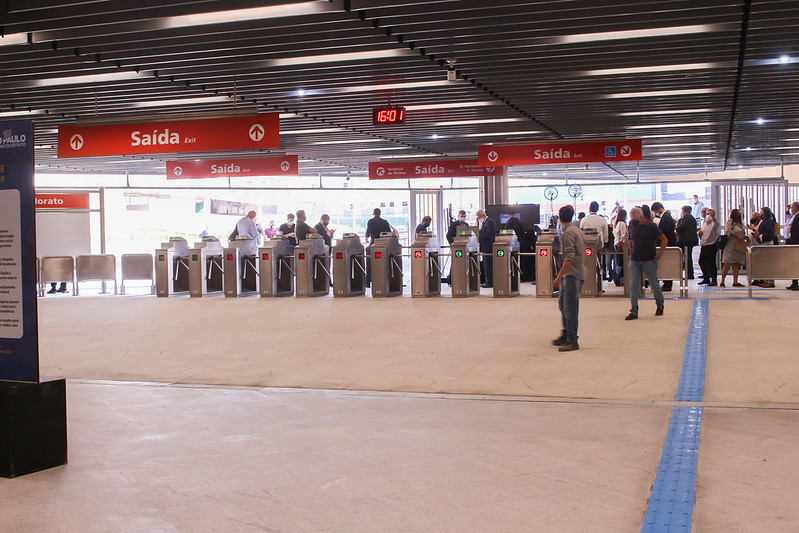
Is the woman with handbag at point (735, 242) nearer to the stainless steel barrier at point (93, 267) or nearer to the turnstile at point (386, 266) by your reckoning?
the turnstile at point (386, 266)

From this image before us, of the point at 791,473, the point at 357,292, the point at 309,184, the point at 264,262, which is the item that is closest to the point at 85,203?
the point at 264,262

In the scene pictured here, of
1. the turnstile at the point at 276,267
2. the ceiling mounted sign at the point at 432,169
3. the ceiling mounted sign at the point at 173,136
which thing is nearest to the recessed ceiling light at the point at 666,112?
the ceiling mounted sign at the point at 432,169

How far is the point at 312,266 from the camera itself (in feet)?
50.1

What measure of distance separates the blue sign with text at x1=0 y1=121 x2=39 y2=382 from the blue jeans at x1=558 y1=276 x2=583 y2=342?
5169 mm

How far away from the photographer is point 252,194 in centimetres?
2544

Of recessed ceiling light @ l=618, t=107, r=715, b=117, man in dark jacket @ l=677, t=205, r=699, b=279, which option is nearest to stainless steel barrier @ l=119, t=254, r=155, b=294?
recessed ceiling light @ l=618, t=107, r=715, b=117

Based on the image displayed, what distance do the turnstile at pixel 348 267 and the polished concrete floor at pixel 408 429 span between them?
488 centimetres

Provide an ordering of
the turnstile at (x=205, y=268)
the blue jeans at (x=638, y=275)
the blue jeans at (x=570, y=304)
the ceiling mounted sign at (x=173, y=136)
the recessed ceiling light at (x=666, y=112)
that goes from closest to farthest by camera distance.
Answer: the blue jeans at (x=570, y=304) → the blue jeans at (x=638, y=275) → the ceiling mounted sign at (x=173, y=136) → the recessed ceiling light at (x=666, y=112) → the turnstile at (x=205, y=268)

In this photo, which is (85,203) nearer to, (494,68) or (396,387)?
(494,68)

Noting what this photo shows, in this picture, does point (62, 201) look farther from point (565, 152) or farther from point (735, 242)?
point (735, 242)

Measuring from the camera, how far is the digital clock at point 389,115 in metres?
12.4

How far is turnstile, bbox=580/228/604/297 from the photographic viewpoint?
13.1 metres

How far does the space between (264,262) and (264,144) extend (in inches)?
140

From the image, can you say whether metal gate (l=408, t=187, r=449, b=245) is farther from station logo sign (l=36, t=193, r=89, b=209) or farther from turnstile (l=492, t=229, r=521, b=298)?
turnstile (l=492, t=229, r=521, b=298)
